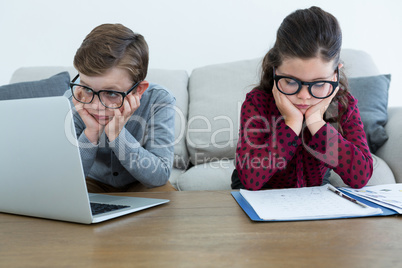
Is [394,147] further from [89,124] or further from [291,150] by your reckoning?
[89,124]

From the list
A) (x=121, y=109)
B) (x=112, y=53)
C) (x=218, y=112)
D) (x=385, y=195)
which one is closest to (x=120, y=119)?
(x=121, y=109)

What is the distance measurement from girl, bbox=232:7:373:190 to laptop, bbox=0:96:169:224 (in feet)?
1.68

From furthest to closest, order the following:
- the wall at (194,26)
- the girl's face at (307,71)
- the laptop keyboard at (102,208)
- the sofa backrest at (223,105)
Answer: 1. the wall at (194,26)
2. the sofa backrest at (223,105)
3. the girl's face at (307,71)
4. the laptop keyboard at (102,208)

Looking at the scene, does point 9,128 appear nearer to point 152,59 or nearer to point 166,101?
point 166,101

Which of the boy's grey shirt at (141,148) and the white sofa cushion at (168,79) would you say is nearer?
the boy's grey shirt at (141,148)

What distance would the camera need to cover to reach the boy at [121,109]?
108cm

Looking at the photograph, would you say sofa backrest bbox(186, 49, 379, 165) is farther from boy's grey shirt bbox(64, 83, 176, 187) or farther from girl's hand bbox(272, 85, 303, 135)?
girl's hand bbox(272, 85, 303, 135)

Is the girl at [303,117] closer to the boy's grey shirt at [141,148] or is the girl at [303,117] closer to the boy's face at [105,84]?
the boy's grey shirt at [141,148]

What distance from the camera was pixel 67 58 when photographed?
101 inches

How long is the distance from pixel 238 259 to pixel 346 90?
94 centimetres

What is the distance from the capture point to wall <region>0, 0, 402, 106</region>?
2.46 meters

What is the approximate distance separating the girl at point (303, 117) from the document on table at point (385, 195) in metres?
0.09

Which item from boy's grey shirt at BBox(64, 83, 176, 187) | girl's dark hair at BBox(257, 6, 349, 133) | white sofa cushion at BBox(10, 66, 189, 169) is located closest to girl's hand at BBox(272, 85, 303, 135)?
girl's dark hair at BBox(257, 6, 349, 133)

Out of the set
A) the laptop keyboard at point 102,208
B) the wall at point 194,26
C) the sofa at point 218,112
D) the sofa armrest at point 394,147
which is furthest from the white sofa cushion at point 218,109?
the laptop keyboard at point 102,208
